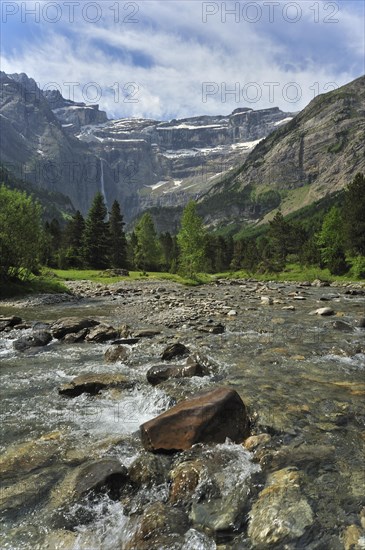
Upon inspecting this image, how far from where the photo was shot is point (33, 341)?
18.1 m

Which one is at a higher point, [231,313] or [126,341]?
[126,341]

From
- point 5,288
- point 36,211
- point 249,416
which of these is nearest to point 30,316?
point 5,288

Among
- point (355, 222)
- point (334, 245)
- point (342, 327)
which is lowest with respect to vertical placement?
point (342, 327)

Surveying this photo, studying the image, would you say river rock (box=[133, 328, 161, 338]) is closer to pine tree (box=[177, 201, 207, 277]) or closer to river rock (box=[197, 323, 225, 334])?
river rock (box=[197, 323, 225, 334])

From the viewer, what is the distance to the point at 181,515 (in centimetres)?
629

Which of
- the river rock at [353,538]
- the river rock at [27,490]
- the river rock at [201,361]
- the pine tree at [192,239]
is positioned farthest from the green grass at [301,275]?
the river rock at [27,490]

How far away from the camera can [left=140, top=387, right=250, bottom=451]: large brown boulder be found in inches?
332

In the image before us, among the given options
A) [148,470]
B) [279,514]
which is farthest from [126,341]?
[279,514]

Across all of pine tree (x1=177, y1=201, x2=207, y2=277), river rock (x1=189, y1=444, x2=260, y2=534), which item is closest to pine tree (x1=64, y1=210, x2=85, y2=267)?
pine tree (x1=177, y1=201, x2=207, y2=277)

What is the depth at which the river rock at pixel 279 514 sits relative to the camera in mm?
5715

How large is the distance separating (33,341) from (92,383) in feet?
24.3

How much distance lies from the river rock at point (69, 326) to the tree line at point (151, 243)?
66.4ft

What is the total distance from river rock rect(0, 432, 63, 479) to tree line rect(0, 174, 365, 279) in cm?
3304

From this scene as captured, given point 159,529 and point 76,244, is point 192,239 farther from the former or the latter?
point 159,529
